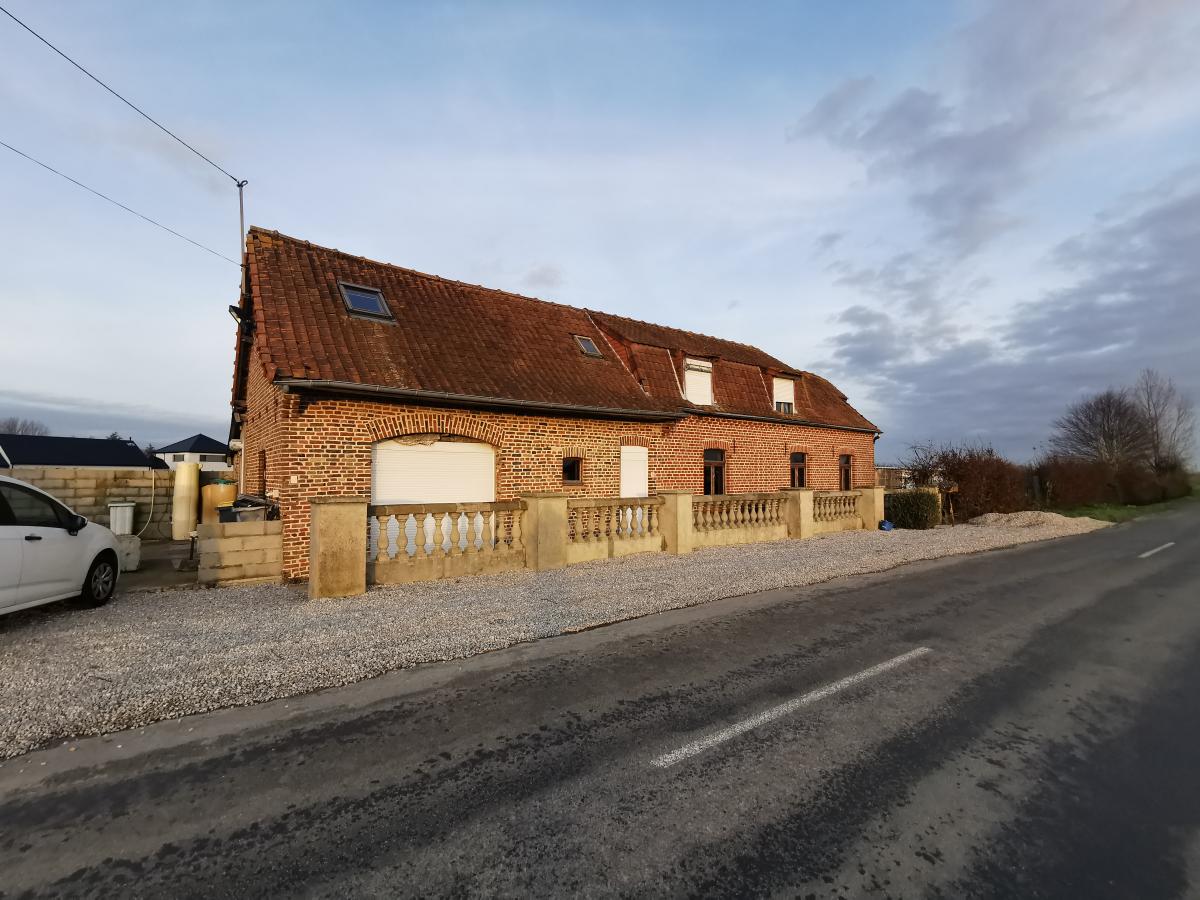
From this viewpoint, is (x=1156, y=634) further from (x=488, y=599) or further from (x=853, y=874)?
(x=488, y=599)

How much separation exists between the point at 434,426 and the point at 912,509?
52.0 ft

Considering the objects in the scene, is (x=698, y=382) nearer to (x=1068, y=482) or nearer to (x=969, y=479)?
(x=969, y=479)

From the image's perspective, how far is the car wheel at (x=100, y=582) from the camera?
647 centimetres

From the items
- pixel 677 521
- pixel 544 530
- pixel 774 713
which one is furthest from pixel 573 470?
pixel 774 713

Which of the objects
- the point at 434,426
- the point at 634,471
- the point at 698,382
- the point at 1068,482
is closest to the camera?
the point at 434,426

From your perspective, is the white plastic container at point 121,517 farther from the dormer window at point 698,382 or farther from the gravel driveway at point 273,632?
the dormer window at point 698,382

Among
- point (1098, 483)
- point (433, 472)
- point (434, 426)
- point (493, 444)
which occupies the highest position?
point (434, 426)

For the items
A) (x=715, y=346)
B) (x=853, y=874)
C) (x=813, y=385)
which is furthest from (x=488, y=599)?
(x=813, y=385)

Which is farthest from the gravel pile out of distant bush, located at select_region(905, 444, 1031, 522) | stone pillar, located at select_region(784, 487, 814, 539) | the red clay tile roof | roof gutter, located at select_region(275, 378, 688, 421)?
roof gutter, located at select_region(275, 378, 688, 421)

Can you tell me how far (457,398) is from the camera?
9.91 meters

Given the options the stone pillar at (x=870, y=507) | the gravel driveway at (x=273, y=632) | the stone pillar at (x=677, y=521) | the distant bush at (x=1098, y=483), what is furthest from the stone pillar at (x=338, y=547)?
the distant bush at (x=1098, y=483)

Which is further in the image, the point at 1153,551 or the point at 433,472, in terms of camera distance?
the point at 1153,551

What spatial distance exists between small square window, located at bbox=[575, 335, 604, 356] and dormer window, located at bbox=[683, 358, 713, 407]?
2878mm

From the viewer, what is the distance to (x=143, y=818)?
2650mm
